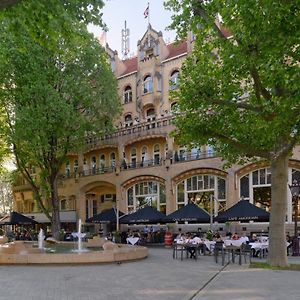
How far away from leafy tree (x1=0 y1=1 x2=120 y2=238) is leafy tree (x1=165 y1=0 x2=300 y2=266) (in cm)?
1144

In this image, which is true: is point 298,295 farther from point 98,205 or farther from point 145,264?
→ point 98,205

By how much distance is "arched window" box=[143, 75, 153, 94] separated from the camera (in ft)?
135

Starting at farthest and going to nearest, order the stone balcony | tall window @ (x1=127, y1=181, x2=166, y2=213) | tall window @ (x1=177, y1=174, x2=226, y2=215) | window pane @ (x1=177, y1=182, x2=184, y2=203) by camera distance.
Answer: tall window @ (x1=127, y1=181, x2=166, y2=213)
the stone balcony
window pane @ (x1=177, y1=182, x2=184, y2=203)
tall window @ (x1=177, y1=174, x2=226, y2=215)

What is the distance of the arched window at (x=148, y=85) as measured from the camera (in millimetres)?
41250

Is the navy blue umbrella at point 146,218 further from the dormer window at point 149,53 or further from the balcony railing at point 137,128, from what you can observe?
the dormer window at point 149,53

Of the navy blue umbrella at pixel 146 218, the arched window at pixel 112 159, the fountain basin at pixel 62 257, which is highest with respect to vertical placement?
the arched window at pixel 112 159

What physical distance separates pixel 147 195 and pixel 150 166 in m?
2.84

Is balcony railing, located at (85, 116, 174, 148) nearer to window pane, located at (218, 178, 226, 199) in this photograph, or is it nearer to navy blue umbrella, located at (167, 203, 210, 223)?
window pane, located at (218, 178, 226, 199)

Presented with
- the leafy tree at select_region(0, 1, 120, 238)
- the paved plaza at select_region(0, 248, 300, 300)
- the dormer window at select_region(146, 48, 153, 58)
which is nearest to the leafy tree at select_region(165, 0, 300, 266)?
the paved plaza at select_region(0, 248, 300, 300)

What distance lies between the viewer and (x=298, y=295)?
35.0 ft

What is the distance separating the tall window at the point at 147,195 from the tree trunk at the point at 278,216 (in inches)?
832

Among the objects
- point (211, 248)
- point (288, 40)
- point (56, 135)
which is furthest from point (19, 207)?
point (288, 40)

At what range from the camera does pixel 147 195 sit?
38781 mm

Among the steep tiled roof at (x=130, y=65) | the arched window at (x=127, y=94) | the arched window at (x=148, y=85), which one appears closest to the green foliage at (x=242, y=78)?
the arched window at (x=148, y=85)
